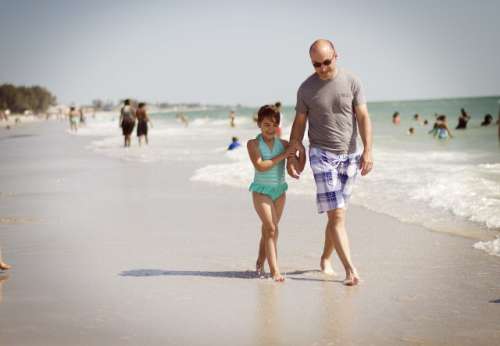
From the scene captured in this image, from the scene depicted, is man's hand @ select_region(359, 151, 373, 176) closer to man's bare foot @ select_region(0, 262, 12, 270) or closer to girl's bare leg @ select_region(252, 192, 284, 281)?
girl's bare leg @ select_region(252, 192, 284, 281)

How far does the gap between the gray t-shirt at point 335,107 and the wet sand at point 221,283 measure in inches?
43.9

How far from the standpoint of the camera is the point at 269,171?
493cm

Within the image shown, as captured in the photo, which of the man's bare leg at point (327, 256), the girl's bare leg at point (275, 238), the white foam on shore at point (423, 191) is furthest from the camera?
the white foam on shore at point (423, 191)

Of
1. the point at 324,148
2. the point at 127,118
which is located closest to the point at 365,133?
the point at 324,148

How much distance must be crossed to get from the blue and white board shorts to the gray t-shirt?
0.06 meters

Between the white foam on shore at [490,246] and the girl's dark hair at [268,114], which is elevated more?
the girl's dark hair at [268,114]

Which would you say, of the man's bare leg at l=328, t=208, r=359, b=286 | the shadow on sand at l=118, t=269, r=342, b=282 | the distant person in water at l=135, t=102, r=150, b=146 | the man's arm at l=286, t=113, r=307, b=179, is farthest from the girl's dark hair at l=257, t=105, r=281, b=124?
the distant person in water at l=135, t=102, r=150, b=146

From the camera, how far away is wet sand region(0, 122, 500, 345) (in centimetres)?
371

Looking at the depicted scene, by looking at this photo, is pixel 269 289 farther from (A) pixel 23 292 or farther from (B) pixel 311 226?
(B) pixel 311 226

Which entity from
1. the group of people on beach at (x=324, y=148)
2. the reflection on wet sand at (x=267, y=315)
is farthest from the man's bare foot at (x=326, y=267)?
the reflection on wet sand at (x=267, y=315)

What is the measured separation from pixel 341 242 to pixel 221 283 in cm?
99

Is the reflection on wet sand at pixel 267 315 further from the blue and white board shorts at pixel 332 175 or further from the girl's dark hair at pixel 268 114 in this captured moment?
the girl's dark hair at pixel 268 114

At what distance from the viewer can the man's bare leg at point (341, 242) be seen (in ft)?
15.7

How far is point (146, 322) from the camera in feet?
12.7
